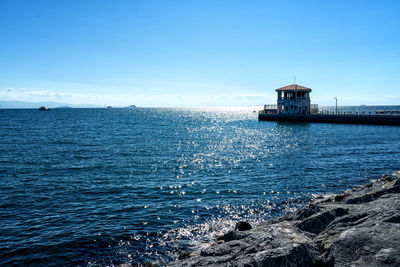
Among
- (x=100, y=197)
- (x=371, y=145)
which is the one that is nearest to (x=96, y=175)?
(x=100, y=197)

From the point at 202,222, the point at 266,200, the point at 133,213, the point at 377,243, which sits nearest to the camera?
the point at 377,243

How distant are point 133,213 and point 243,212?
6.59 metres

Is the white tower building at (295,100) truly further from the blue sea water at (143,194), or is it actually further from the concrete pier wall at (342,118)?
the blue sea water at (143,194)

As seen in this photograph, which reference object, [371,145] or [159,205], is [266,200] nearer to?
[159,205]

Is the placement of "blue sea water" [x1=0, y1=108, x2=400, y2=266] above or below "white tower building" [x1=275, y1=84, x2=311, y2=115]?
below

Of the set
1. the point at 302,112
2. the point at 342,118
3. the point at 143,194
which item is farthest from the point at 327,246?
the point at 302,112

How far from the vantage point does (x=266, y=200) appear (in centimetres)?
1836

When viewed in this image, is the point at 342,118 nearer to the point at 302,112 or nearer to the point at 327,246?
the point at 302,112

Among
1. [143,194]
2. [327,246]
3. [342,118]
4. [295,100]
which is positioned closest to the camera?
[327,246]

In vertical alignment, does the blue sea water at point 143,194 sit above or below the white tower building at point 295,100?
below

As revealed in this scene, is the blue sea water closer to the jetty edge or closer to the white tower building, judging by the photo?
the jetty edge

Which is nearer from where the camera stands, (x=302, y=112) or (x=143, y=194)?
(x=143, y=194)

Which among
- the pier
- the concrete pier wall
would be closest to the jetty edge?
the concrete pier wall

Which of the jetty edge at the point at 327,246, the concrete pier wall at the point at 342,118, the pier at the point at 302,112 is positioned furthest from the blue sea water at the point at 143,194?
the pier at the point at 302,112
